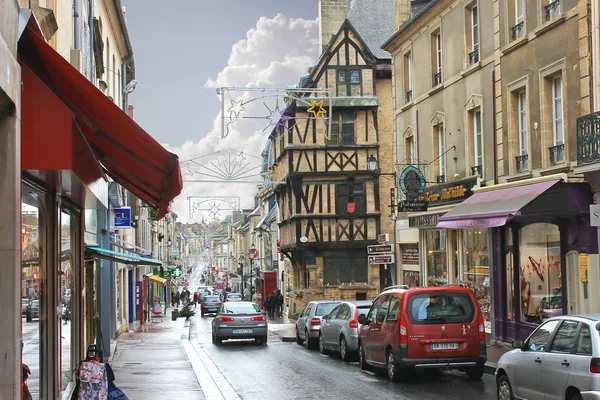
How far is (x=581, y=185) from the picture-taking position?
669 inches

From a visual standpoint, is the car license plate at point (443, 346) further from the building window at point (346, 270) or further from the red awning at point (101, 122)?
the building window at point (346, 270)

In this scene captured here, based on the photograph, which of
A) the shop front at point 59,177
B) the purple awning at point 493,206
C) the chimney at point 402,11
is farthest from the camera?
the chimney at point 402,11

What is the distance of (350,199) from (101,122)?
35.2 metres

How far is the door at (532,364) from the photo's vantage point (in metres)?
10.2

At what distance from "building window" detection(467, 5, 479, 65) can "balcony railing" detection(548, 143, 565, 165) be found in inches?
196

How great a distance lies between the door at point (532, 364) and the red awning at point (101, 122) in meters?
4.94

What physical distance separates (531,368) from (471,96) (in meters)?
13.3

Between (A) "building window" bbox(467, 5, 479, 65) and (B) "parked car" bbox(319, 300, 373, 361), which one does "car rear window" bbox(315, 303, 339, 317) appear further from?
(A) "building window" bbox(467, 5, 479, 65)

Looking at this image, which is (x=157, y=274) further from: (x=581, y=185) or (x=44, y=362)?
(x=44, y=362)

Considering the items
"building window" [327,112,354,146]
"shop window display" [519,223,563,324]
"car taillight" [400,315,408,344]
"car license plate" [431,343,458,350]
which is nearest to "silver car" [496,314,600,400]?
"car license plate" [431,343,458,350]

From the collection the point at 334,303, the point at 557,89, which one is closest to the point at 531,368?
the point at 557,89

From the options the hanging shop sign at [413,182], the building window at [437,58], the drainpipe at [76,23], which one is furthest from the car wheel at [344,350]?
the drainpipe at [76,23]

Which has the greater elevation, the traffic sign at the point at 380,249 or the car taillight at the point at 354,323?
the traffic sign at the point at 380,249

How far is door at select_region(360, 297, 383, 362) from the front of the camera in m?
16.7
